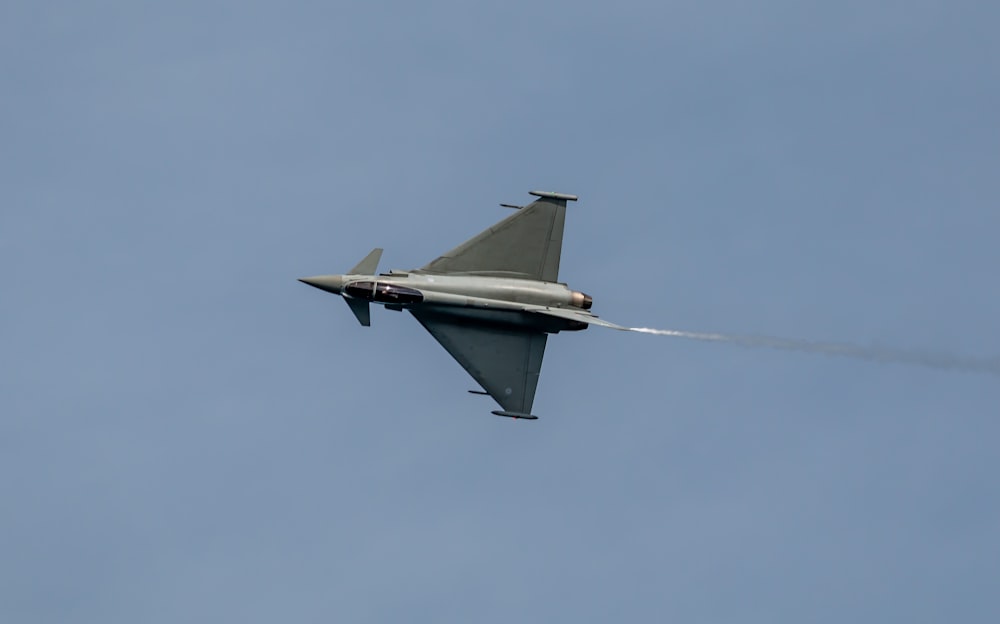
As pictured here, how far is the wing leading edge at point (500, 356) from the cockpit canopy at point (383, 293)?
147 cm

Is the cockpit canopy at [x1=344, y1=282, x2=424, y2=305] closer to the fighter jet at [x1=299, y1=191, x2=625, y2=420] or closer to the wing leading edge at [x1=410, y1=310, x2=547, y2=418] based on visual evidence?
the fighter jet at [x1=299, y1=191, x2=625, y2=420]

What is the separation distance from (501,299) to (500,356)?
8.11 ft


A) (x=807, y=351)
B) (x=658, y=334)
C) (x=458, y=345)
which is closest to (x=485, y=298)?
→ (x=458, y=345)

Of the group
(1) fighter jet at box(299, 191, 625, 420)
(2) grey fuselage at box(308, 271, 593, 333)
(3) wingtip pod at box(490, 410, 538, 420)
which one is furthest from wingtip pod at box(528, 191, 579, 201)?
(3) wingtip pod at box(490, 410, 538, 420)

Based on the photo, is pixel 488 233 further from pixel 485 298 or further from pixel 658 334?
pixel 658 334

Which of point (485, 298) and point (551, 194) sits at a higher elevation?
point (551, 194)

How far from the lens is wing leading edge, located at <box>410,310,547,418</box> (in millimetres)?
74125

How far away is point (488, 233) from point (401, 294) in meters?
4.89

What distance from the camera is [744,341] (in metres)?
75.7

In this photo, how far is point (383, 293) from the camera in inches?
2840

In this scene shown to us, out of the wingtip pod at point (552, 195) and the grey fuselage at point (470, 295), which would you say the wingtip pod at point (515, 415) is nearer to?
the grey fuselage at point (470, 295)

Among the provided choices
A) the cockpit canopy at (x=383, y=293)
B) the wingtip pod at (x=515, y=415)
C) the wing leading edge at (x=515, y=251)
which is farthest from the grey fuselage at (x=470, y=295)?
the wingtip pod at (x=515, y=415)

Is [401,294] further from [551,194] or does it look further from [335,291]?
[551,194]

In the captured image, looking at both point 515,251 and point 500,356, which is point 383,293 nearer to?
point 500,356
